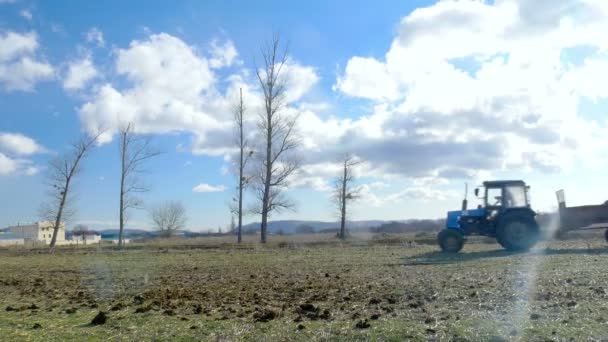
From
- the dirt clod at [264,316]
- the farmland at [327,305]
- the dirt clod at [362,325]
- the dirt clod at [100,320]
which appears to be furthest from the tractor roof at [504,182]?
the dirt clod at [100,320]

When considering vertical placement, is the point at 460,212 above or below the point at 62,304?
above

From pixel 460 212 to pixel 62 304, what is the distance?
63.9 feet

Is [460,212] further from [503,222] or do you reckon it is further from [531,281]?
[531,281]

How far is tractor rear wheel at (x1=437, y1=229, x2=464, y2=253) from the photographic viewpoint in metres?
25.5

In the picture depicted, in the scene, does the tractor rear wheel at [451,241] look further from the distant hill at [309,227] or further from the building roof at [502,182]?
the distant hill at [309,227]

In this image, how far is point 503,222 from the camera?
82.3 ft

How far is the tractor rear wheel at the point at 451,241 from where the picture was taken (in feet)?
83.8

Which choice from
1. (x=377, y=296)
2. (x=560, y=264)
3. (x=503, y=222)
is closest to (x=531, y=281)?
(x=377, y=296)

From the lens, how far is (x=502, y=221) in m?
25.1

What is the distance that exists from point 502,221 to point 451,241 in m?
2.45

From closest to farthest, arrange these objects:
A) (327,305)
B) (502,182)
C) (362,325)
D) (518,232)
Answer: (362,325) → (327,305) → (518,232) → (502,182)

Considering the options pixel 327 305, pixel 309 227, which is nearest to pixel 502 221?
pixel 327 305

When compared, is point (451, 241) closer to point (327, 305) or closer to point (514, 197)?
point (514, 197)

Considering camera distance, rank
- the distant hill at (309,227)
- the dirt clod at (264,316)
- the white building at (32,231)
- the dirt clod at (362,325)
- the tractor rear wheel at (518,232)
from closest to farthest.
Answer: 1. the dirt clod at (362,325)
2. the dirt clod at (264,316)
3. the tractor rear wheel at (518,232)
4. the distant hill at (309,227)
5. the white building at (32,231)
